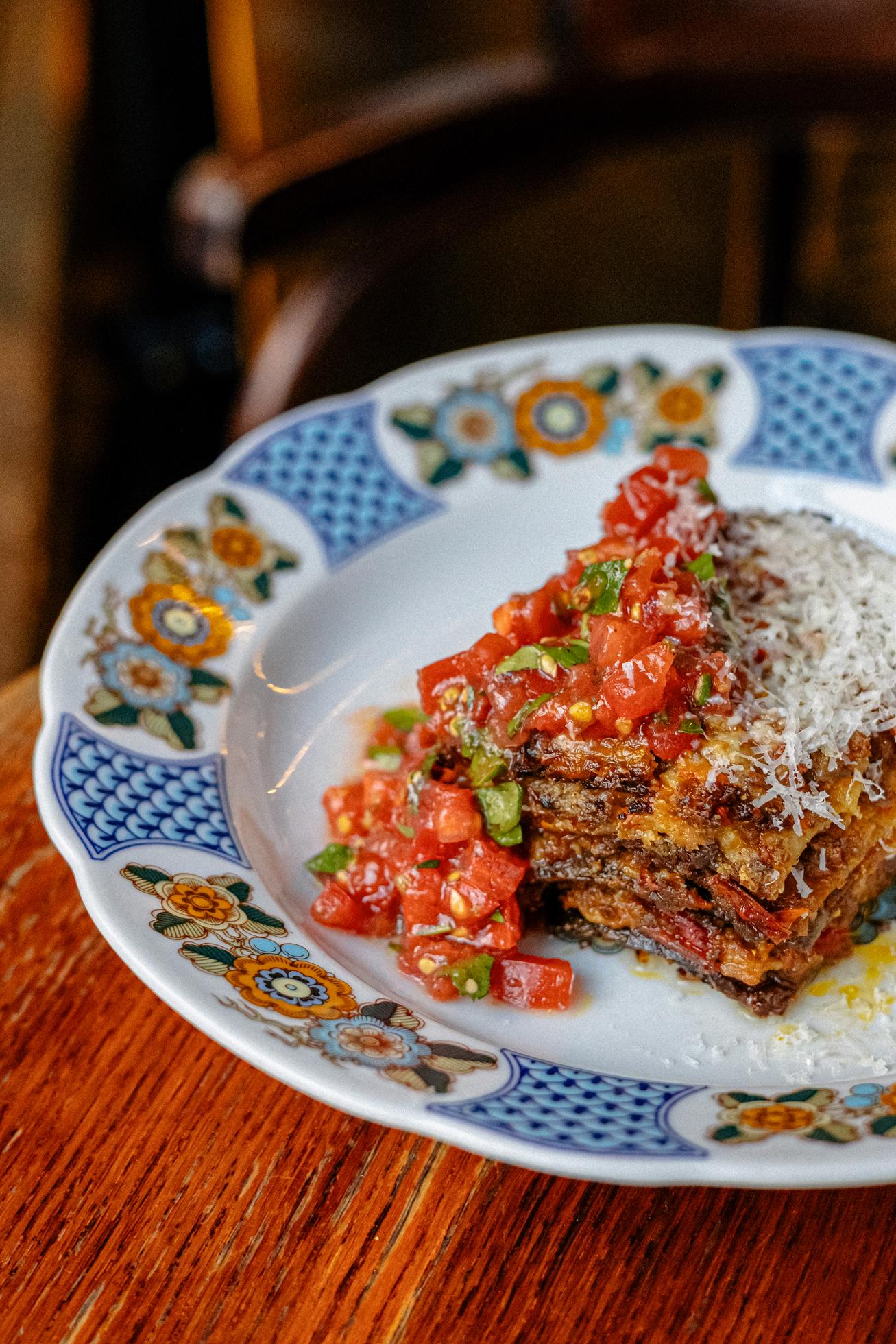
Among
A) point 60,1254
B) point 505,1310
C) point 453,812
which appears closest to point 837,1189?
point 505,1310

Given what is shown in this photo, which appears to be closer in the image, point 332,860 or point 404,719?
point 332,860

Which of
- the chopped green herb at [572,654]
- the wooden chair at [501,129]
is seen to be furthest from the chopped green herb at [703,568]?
the wooden chair at [501,129]

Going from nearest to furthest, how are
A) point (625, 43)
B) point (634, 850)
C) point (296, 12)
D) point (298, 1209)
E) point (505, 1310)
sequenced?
point (505, 1310), point (298, 1209), point (634, 850), point (625, 43), point (296, 12)

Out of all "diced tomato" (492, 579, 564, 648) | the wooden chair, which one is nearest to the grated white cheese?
"diced tomato" (492, 579, 564, 648)

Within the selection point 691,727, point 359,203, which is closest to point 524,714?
point 691,727

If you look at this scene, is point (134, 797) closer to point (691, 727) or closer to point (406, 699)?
point (406, 699)

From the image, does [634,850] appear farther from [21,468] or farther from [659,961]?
[21,468]
